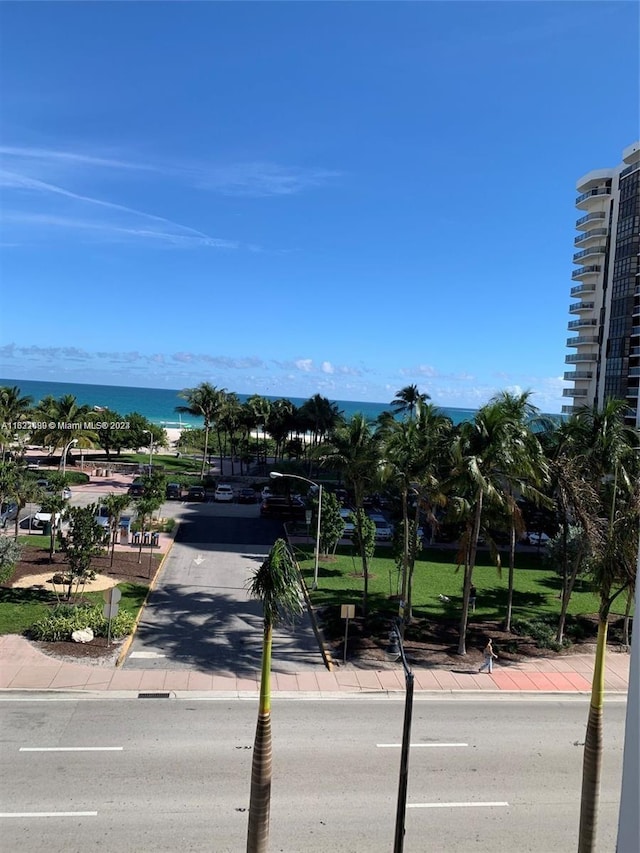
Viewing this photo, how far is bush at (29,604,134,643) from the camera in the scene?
21.8m

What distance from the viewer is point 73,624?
22.2 meters

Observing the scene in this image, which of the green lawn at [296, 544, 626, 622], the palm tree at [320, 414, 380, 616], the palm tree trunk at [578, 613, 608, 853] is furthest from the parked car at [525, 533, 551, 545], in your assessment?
the palm tree trunk at [578, 613, 608, 853]

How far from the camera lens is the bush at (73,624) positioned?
2175cm

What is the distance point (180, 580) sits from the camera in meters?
30.6

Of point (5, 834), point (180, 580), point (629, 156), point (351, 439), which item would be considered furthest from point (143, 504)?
point (629, 156)

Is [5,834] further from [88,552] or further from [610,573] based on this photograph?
[88,552]

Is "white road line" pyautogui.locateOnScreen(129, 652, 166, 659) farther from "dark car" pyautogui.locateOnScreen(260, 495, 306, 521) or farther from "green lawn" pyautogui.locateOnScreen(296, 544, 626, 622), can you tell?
"dark car" pyautogui.locateOnScreen(260, 495, 306, 521)

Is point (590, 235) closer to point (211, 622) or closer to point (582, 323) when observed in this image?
point (582, 323)

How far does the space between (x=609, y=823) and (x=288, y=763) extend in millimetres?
6470

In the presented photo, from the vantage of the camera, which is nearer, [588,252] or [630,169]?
[630,169]

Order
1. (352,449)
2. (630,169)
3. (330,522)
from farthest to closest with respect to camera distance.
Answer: (630,169) → (330,522) → (352,449)

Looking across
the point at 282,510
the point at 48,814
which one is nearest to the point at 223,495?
the point at 282,510

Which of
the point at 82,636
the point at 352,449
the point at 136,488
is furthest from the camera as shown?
the point at 136,488

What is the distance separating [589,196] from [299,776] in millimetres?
71447
